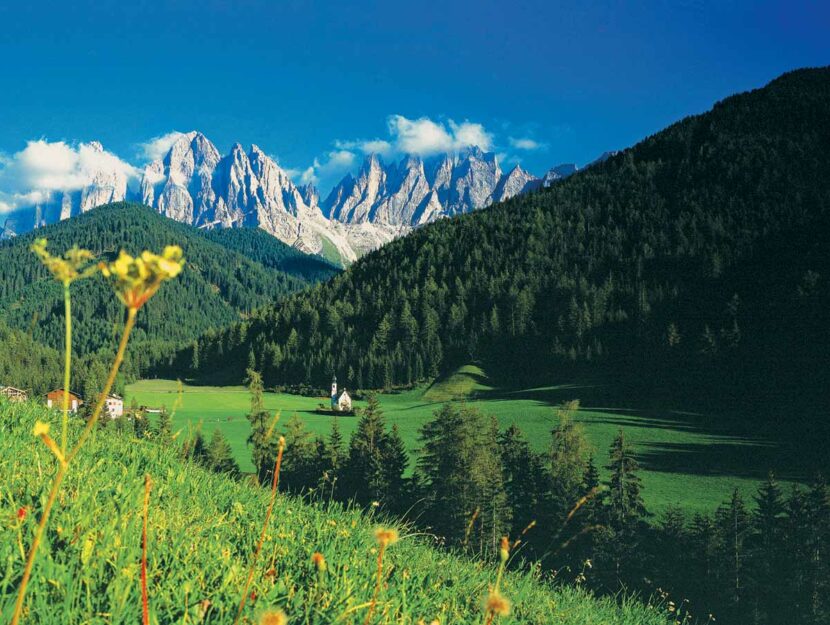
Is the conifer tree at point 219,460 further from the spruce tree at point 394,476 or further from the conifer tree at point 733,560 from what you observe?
the conifer tree at point 733,560

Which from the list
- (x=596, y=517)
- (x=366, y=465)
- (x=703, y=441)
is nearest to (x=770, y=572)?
(x=596, y=517)

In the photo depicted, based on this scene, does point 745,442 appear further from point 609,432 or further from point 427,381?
point 427,381

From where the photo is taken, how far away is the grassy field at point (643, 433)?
5597cm

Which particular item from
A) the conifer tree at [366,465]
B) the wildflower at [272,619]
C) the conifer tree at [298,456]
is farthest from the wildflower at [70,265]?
the conifer tree at [298,456]

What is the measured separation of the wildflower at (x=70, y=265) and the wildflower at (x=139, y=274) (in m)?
0.04

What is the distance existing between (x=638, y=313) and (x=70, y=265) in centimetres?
15992

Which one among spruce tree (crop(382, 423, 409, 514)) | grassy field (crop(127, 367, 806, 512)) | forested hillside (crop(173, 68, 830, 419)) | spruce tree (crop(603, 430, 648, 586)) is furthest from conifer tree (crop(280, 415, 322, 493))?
forested hillside (crop(173, 68, 830, 419))

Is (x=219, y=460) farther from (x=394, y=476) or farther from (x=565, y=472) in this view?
(x=565, y=472)

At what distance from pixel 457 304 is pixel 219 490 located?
17658 cm

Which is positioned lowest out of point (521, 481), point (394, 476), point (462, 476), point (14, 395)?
point (521, 481)

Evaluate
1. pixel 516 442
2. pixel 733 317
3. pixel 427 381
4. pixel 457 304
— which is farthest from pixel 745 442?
pixel 457 304

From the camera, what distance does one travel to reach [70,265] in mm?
1058

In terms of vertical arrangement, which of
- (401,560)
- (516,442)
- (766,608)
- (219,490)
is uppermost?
(219,490)

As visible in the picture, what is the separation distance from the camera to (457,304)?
180500mm
